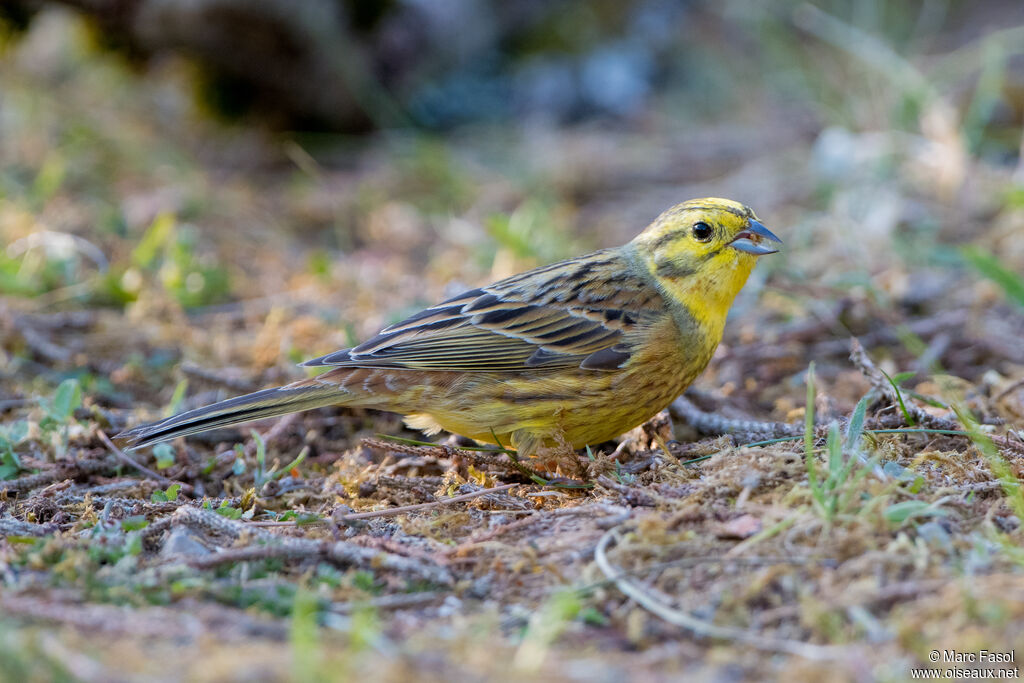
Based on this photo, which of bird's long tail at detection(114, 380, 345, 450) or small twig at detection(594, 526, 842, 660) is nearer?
small twig at detection(594, 526, 842, 660)

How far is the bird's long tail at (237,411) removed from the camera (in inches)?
147

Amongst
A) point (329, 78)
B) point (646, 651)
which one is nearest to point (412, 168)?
point (329, 78)

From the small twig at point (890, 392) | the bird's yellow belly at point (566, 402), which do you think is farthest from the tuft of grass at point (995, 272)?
the bird's yellow belly at point (566, 402)

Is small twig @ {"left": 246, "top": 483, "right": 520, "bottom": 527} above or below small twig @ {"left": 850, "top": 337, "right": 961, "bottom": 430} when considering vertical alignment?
below

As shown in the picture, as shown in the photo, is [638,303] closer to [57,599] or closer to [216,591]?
[216,591]

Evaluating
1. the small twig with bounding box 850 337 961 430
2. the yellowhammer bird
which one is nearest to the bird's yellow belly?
the yellowhammer bird

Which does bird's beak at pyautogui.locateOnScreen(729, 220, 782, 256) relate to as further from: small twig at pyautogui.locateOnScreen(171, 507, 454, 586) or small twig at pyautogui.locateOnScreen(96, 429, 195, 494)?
small twig at pyautogui.locateOnScreen(96, 429, 195, 494)

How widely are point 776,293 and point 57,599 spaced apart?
4305 mm

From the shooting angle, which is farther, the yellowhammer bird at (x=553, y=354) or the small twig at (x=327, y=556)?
the yellowhammer bird at (x=553, y=354)

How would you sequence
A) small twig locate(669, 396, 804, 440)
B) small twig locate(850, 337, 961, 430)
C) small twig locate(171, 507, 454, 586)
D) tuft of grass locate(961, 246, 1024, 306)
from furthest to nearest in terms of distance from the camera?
tuft of grass locate(961, 246, 1024, 306) → small twig locate(669, 396, 804, 440) → small twig locate(850, 337, 961, 430) → small twig locate(171, 507, 454, 586)

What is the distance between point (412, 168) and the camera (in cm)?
810

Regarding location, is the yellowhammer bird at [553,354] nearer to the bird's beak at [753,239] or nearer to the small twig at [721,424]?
the bird's beak at [753,239]

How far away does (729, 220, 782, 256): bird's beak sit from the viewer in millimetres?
4172

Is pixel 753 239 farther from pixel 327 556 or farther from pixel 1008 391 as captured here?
pixel 327 556
